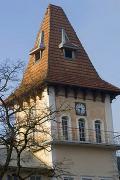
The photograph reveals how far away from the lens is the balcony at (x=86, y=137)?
43.4 metres

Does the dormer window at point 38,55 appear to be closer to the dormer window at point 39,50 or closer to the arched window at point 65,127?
the dormer window at point 39,50

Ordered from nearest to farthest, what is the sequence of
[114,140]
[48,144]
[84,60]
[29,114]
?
[29,114] → [48,144] → [114,140] → [84,60]

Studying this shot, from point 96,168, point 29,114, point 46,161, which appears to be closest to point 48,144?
point 46,161

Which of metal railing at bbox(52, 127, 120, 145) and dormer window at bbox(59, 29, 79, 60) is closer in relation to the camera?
metal railing at bbox(52, 127, 120, 145)

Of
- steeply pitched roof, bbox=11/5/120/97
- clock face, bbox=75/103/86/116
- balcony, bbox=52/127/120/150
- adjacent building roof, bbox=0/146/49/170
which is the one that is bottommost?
adjacent building roof, bbox=0/146/49/170

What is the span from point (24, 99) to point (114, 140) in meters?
10.7

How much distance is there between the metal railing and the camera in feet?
143

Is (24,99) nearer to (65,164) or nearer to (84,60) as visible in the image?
(65,164)

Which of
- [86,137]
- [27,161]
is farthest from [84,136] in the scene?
[27,161]

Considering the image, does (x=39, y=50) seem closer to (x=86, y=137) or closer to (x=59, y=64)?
(x=59, y=64)

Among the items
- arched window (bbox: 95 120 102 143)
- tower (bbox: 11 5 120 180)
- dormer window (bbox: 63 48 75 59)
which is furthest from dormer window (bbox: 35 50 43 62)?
arched window (bbox: 95 120 102 143)

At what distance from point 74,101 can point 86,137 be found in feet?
9.91

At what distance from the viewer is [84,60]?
49.8 meters

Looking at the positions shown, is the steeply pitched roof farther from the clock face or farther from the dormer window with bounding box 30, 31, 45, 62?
the clock face
